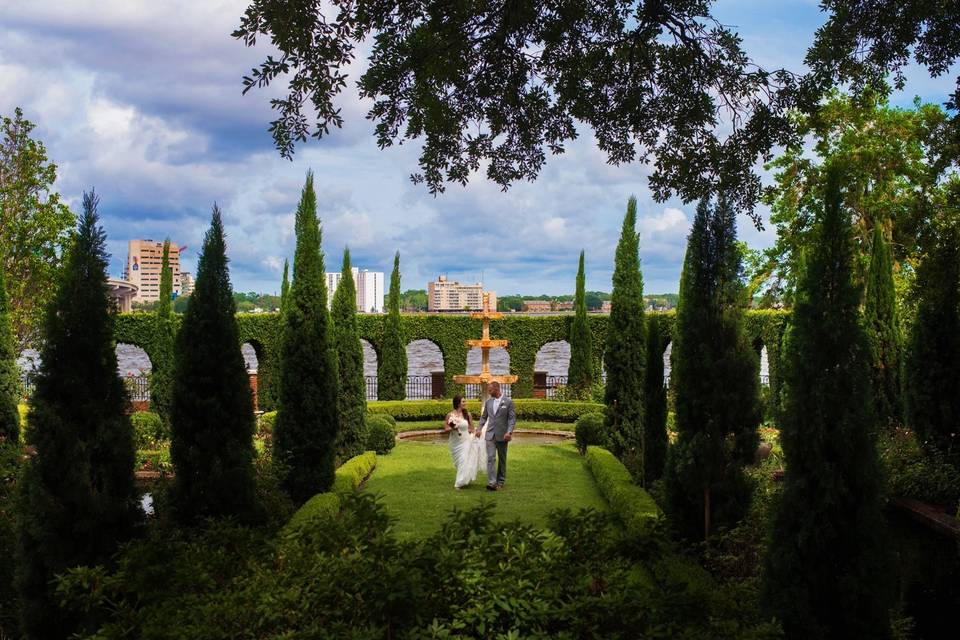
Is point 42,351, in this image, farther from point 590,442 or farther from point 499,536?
point 590,442

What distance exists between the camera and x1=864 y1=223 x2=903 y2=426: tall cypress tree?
43.4 ft

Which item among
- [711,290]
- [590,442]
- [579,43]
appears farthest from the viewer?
[590,442]

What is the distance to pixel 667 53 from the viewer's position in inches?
328

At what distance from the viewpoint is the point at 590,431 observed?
15562mm

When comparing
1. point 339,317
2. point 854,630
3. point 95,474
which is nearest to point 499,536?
point 854,630

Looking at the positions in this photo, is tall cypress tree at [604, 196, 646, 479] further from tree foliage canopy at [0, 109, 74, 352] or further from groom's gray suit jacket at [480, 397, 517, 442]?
tree foliage canopy at [0, 109, 74, 352]

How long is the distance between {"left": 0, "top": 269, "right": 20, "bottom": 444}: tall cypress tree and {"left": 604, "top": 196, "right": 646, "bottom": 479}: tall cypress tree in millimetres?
10530

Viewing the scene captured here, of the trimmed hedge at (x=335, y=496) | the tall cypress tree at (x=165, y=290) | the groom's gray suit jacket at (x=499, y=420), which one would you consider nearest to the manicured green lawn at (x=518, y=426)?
the trimmed hedge at (x=335, y=496)

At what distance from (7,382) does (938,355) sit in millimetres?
14600

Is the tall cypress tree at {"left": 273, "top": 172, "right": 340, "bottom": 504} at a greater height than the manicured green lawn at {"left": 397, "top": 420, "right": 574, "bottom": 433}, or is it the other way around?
the tall cypress tree at {"left": 273, "top": 172, "right": 340, "bottom": 504}

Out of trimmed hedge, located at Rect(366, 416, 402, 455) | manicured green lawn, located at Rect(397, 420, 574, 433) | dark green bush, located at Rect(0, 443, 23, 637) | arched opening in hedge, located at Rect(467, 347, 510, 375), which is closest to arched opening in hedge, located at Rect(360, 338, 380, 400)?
arched opening in hedge, located at Rect(467, 347, 510, 375)

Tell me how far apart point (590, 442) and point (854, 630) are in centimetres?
1086

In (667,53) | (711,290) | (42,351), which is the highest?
(667,53)

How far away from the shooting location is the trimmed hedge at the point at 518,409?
70.5 feet
